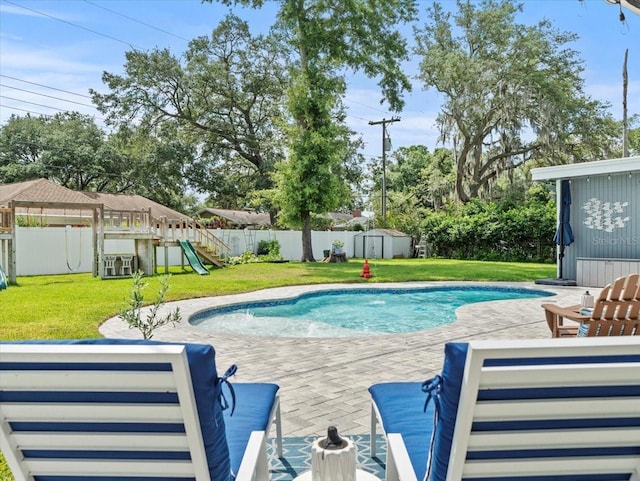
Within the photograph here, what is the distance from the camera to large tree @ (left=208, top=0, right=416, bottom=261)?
18469 millimetres

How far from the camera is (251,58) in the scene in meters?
25.5

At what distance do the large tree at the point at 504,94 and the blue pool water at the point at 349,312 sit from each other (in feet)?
45.5

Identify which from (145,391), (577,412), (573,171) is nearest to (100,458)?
(145,391)

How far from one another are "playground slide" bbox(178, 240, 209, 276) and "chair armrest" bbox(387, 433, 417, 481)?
13.3m

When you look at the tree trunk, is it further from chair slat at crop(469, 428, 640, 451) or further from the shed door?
chair slat at crop(469, 428, 640, 451)

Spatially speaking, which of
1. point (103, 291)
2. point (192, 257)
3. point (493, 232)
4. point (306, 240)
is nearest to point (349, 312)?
point (103, 291)

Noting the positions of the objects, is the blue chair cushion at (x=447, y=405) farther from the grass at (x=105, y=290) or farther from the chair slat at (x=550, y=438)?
the grass at (x=105, y=290)

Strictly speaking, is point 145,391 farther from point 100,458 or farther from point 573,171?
point 573,171

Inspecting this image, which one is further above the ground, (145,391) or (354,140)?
(354,140)

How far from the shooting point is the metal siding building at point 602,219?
426 inches

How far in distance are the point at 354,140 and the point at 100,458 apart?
29.1 m

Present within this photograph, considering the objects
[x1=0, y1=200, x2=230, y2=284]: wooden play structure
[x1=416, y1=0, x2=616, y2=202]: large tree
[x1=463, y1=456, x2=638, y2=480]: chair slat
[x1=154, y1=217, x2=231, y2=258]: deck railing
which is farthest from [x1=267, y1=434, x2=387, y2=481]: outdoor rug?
[x1=416, y1=0, x2=616, y2=202]: large tree

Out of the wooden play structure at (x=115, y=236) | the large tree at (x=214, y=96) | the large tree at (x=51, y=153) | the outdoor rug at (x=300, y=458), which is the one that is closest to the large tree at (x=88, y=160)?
the large tree at (x=51, y=153)

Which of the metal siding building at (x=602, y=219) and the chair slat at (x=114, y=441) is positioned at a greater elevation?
the metal siding building at (x=602, y=219)
